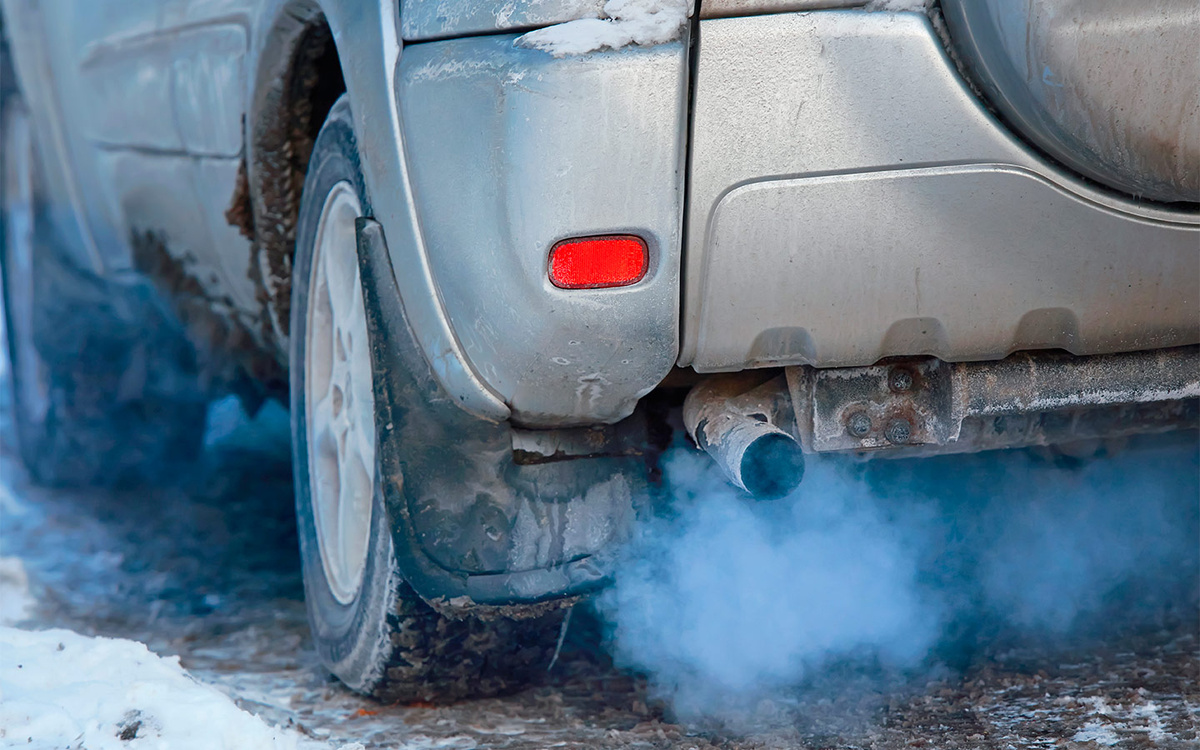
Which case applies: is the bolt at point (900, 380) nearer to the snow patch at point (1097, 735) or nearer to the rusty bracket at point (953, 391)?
the rusty bracket at point (953, 391)

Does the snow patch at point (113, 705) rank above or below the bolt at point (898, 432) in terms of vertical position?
below

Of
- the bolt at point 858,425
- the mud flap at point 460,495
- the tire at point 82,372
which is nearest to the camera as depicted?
the bolt at point 858,425

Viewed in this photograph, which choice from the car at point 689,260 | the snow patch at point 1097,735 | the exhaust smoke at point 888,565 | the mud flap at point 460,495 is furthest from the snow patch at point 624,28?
the snow patch at point 1097,735

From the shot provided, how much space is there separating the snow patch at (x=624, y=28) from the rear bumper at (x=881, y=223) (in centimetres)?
4

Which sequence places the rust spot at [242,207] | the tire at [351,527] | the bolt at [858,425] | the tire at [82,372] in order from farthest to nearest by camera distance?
the tire at [82,372] → the rust spot at [242,207] → the tire at [351,527] → the bolt at [858,425]

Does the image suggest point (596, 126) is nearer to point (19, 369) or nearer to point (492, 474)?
point (492, 474)

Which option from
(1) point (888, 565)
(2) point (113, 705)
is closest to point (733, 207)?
(1) point (888, 565)

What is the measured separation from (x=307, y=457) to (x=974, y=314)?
1369 mm

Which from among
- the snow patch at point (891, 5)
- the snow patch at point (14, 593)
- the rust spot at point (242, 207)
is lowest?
the snow patch at point (14, 593)

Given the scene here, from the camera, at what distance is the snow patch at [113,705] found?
5.46 ft

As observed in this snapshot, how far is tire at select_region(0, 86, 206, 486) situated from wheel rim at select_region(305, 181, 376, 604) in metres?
1.78

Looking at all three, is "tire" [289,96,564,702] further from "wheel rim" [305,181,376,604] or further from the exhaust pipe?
the exhaust pipe

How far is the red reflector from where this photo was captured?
1.47 metres

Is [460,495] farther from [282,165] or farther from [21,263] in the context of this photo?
[21,263]
